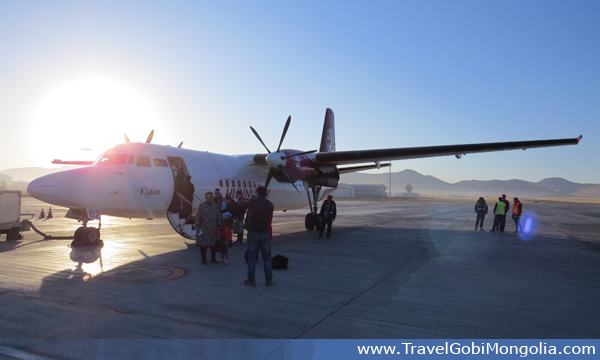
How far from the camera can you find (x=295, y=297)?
240 inches

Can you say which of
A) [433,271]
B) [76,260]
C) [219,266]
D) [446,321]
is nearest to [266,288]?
[219,266]

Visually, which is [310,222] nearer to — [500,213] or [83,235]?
[500,213]

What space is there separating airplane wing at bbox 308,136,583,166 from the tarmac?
16.2 ft

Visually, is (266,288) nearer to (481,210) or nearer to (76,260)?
(76,260)

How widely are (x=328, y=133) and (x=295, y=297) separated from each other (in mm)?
16511

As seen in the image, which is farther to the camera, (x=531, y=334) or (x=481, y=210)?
(x=481, y=210)

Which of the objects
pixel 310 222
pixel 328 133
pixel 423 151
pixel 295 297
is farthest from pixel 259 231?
pixel 328 133

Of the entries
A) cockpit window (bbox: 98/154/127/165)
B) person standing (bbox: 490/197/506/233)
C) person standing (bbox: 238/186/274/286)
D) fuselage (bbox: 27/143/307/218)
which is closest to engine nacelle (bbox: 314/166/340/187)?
fuselage (bbox: 27/143/307/218)

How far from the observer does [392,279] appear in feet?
24.4

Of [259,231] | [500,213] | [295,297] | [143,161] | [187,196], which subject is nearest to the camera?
[295,297]

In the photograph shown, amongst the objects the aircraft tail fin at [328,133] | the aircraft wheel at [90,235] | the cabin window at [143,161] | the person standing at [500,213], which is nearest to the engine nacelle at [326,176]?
the aircraft tail fin at [328,133]

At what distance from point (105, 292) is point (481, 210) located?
17.5 meters

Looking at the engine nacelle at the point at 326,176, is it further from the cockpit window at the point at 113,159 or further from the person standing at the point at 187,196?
the cockpit window at the point at 113,159

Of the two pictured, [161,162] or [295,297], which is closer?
[295,297]
